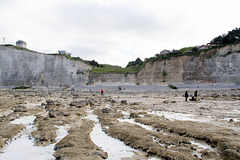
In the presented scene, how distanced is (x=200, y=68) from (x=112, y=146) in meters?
54.9

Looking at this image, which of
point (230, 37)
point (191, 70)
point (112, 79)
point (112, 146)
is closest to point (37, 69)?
point (112, 79)

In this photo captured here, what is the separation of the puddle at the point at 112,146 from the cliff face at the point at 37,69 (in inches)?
2298

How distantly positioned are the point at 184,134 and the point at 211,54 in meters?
53.7

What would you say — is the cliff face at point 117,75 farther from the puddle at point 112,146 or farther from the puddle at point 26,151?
the puddle at point 26,151

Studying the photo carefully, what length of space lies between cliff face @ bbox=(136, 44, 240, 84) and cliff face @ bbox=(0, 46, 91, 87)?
89.6 feet

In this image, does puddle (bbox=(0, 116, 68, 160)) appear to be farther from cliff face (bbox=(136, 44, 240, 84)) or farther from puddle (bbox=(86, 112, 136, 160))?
cliff face (bbox=(136, 44, 240, 84))

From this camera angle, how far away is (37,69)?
199 ft

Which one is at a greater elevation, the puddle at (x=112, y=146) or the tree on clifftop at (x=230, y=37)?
the tree on clifftop at (x=230, y=37)

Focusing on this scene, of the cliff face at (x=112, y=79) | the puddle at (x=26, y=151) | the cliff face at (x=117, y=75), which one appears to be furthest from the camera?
the cliff face at (x=112, y=79)

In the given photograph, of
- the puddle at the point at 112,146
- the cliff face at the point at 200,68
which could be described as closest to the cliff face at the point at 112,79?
the cliff face at the point at 200,68

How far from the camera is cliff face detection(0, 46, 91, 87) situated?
56188 millimetres

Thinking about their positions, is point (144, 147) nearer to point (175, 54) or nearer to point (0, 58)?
point (175, 54)

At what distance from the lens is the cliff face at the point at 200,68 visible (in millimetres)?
46344

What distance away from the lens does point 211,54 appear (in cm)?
5131
